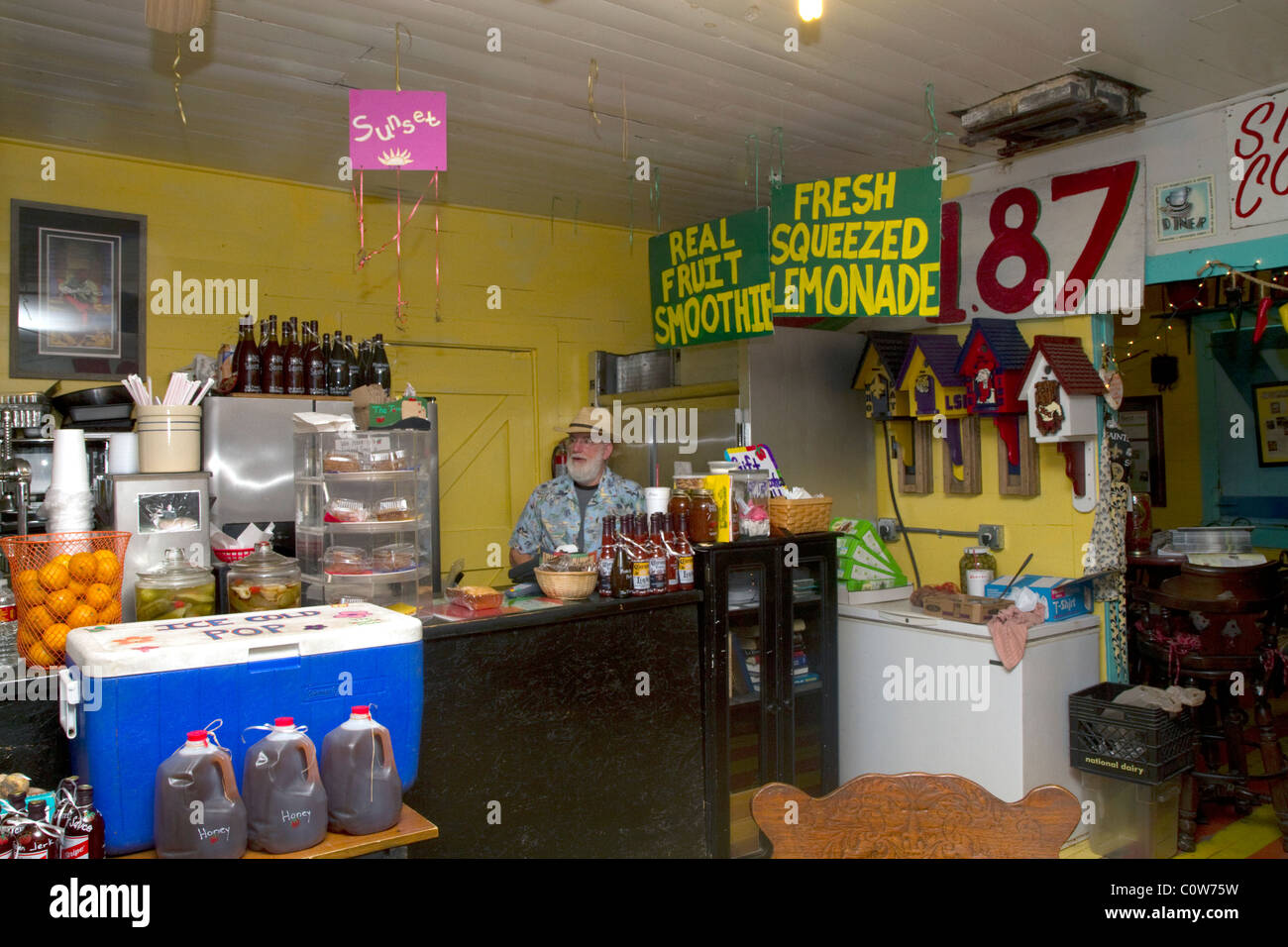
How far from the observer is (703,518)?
4008 mm

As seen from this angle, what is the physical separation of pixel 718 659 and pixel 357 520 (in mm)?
1600

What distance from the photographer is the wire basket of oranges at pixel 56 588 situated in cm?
246

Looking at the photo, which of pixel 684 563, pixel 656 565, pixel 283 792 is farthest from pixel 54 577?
pixel 684 563

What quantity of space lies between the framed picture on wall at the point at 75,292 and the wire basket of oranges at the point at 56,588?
2.49m

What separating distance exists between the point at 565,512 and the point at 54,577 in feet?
8.77

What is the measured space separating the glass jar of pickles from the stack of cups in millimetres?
249

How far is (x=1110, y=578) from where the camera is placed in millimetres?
4871

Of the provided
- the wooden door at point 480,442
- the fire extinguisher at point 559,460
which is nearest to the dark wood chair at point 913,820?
the wooden door at point 480,442

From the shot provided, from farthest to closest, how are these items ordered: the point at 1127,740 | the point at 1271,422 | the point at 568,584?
the point at 1271,422 → the point at 1127,740 → the point at 568,584

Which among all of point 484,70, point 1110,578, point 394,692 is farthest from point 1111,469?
point 394,692

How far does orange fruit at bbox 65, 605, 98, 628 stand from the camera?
2.48m

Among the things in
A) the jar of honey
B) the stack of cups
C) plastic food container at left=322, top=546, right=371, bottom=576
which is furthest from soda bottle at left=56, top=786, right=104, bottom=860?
the jar of honey

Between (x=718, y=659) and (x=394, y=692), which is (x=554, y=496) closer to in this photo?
(x=718, y=659)

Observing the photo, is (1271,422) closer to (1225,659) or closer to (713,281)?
(1225,659)
